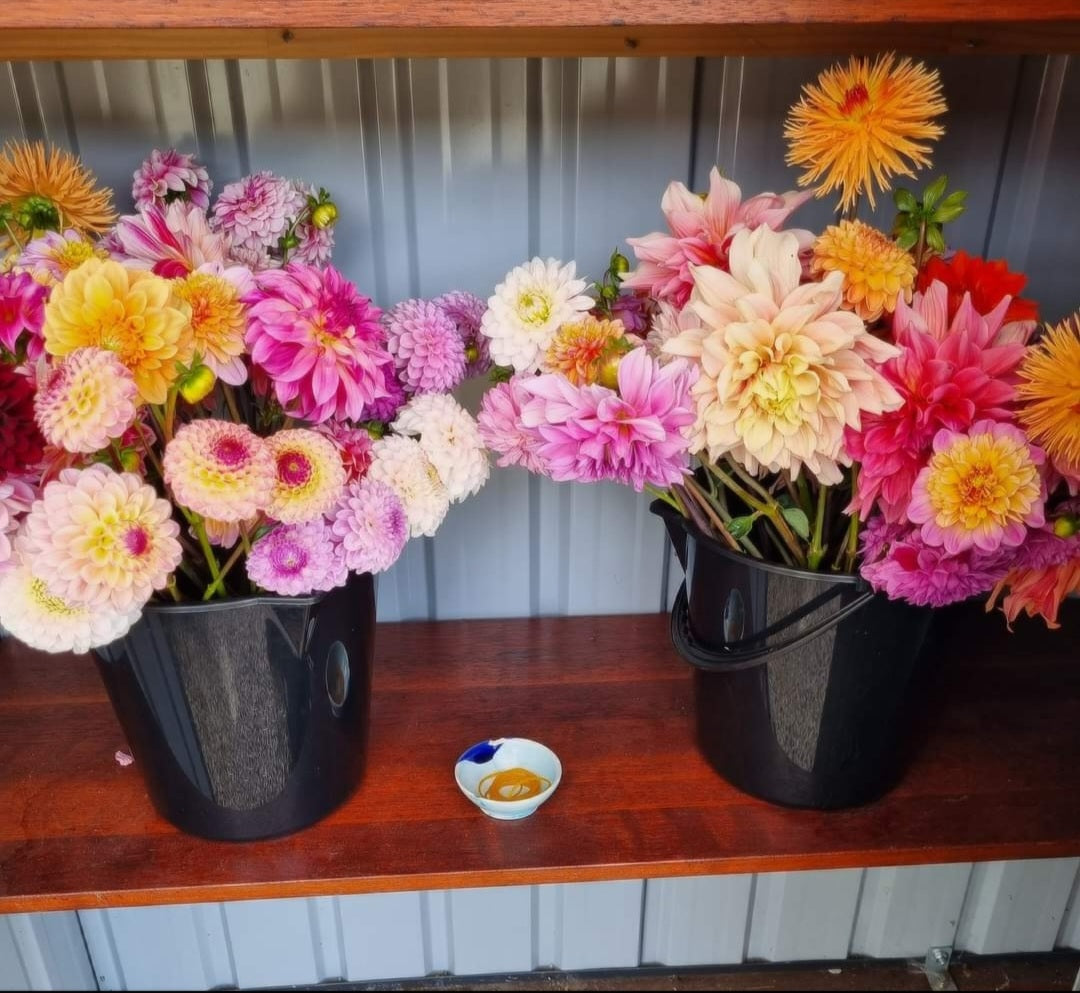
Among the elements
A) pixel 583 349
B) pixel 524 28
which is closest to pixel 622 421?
pixel 583 349

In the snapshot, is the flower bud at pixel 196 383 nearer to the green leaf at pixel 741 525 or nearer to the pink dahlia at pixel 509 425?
the pink dahlia at pixel 509 425

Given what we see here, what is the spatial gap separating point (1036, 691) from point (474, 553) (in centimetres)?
54

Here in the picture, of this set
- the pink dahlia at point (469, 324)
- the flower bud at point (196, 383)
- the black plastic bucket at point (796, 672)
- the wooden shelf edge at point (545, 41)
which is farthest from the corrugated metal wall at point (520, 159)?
the flower bud at point (196, 383)

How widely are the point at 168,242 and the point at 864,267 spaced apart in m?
0.44

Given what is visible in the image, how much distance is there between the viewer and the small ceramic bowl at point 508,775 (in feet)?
2.34

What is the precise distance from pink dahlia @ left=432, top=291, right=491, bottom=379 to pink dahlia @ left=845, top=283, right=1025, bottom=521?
0.94 feet

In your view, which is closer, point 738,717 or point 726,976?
point 738,717

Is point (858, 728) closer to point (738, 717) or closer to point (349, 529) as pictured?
point (738, 717)

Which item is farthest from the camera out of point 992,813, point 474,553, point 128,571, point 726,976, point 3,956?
point 726,976

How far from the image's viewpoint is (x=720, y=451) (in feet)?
1.82

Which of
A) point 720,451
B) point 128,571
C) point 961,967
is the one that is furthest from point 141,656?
point 961,967

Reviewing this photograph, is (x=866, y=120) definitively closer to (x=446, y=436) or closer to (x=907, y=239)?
(x=907, y=239)

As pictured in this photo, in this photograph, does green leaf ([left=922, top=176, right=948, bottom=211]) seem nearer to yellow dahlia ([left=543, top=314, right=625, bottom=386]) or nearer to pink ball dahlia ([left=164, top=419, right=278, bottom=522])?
yellow dahlia ([left=543, top=314, right=625, bottom=386])

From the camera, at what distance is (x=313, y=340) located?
0.57 m
